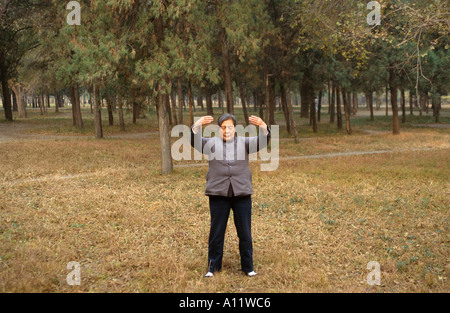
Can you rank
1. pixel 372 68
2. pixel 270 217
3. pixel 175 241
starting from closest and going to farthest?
pixel 175 241
pixel 270 217
pixel 372 68

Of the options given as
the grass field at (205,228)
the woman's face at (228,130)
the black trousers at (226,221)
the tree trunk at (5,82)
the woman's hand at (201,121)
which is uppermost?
the tree trunk at (5,82)

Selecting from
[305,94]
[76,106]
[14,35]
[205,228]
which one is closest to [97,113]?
[76,106]

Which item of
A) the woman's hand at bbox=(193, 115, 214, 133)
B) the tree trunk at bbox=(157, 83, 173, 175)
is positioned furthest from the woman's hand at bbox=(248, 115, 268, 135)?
the tree trunk at bbox=(157, 83, 173, 175)

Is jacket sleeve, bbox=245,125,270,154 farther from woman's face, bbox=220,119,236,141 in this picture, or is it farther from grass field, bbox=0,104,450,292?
grass field, bbox=0,104,450,292

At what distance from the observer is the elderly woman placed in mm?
5302

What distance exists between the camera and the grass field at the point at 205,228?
18.1 ft

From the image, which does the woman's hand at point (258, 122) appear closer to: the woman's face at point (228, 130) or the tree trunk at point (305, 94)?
the woman's face at point (228, 130)

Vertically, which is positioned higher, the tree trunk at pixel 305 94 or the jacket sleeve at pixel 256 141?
the tree trunk at pixel 305 94

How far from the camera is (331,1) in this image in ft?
38.7

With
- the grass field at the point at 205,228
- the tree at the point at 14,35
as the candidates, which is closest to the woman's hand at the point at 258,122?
the grass field at the point at 205,228

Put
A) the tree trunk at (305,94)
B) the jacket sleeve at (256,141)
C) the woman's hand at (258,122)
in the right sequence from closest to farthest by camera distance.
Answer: the woman's hand at (258,122) < the jacket sleeve at (256,141) < the tree trunk at (305,94)
